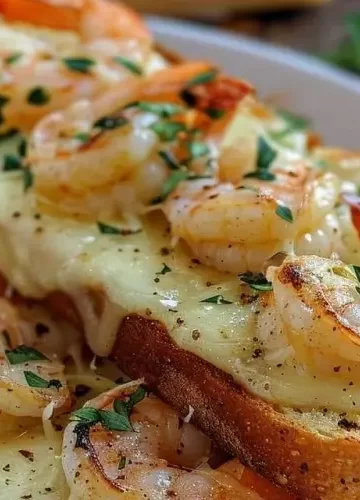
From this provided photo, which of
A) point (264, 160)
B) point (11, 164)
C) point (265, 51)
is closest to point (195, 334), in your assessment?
point (264, 160)

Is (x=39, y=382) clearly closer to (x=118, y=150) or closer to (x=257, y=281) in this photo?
(x=257, y=281)

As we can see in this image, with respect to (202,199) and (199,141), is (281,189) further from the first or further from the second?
(199,141)

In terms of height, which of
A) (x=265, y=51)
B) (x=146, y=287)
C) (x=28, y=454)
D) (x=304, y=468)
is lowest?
(x=28, y=454)

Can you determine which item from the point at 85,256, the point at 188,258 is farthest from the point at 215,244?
the point at 85,256

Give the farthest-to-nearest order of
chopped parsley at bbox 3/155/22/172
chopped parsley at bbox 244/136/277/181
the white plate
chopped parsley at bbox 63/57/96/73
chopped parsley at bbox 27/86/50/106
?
the white plate, chopped parsley at bbox 63/57/96/73, chopped parsley at bbox 27/86/50/106, chopped parsley at bbox 3/155/22/172, chopped parsley at bbox 244/136/277/181

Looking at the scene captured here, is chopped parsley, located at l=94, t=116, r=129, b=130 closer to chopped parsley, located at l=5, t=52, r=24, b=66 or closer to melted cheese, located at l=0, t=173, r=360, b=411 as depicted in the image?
melted cheese, located at l=0, t=173, r=360, b=411

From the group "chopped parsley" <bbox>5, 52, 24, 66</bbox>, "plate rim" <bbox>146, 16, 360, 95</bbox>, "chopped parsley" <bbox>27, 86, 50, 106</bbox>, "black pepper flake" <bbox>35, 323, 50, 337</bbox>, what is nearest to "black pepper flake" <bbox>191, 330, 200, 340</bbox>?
"black pepper flake" <bbox>35, 323, 50, 337</bbox>
